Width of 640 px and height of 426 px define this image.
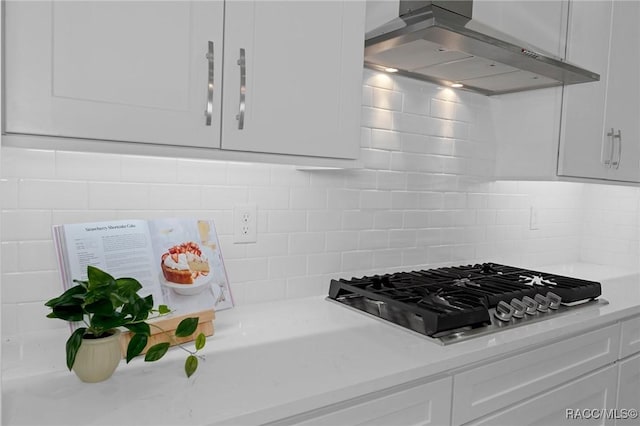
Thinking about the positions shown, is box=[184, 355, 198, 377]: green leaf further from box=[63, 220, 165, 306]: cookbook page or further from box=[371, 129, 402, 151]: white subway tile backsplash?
box=[371, 129, 402, 151]: white subway tile backsplash

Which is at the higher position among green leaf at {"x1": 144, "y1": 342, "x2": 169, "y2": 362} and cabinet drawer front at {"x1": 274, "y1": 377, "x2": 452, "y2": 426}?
green leaf at {"x1": 144, "y1": 342, "x2": 169, "y2": 362}

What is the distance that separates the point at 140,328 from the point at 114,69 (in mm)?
603

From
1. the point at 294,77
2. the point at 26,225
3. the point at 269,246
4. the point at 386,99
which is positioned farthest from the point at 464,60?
the point at 26,225

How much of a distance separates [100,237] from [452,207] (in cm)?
162

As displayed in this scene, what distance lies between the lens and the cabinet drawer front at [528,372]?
4.55ft

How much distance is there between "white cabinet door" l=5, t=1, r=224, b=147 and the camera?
1.03 m

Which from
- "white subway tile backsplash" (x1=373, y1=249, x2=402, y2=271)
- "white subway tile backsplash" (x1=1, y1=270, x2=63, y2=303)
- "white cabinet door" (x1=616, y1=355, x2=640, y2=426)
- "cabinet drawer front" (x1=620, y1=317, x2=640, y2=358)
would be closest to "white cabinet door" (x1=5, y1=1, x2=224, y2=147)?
"white subway tile backsplash" (x1=1, y1=270, x2=63, y2=303)

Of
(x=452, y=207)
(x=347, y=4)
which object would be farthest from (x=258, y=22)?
(x=452, y=207)

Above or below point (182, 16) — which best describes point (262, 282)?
below

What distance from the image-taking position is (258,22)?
1.31m

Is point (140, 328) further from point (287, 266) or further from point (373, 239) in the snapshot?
point (373, 239)

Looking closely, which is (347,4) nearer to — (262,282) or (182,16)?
(182,16)

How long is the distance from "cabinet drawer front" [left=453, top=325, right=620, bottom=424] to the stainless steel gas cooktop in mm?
108

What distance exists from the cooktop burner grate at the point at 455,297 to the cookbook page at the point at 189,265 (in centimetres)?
50
